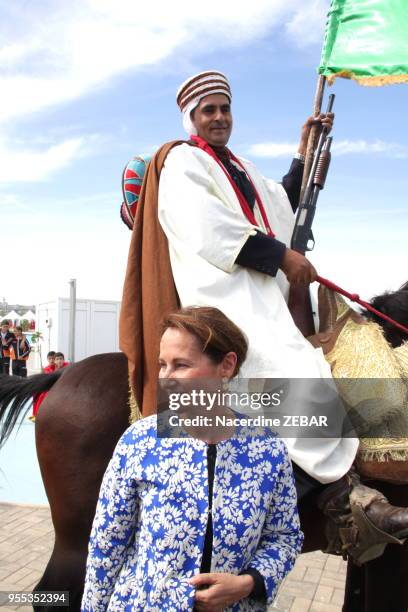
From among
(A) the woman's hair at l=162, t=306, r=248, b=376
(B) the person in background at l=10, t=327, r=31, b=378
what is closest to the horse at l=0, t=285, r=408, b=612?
(A) the woman's hair at l=162, t=306, r=248, b=376

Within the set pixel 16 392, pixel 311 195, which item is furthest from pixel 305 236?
pixel 16 392

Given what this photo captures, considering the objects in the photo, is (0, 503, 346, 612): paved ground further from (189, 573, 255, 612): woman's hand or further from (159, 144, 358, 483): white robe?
(189, 573, 255, 612): woman's hand

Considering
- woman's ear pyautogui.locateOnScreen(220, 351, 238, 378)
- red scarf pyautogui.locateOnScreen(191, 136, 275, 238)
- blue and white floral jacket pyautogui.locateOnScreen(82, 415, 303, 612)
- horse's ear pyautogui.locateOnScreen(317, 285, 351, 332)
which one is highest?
red scarf pyautogui.locateOnScreen(191, 136, 275, 238)

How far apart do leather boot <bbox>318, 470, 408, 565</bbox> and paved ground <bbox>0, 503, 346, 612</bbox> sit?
1312 mm

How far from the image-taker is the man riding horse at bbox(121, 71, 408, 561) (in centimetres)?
219

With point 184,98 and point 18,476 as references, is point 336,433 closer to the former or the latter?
point 184,98

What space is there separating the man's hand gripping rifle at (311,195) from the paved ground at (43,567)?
2143 mm

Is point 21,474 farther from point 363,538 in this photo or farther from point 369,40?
point 369,40

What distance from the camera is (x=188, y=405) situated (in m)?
1.29

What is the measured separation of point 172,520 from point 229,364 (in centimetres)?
36

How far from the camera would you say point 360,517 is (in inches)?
85.2

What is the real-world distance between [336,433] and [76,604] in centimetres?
126

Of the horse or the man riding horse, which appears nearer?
the man riding horse

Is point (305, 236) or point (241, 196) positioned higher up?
point (241, 196)
